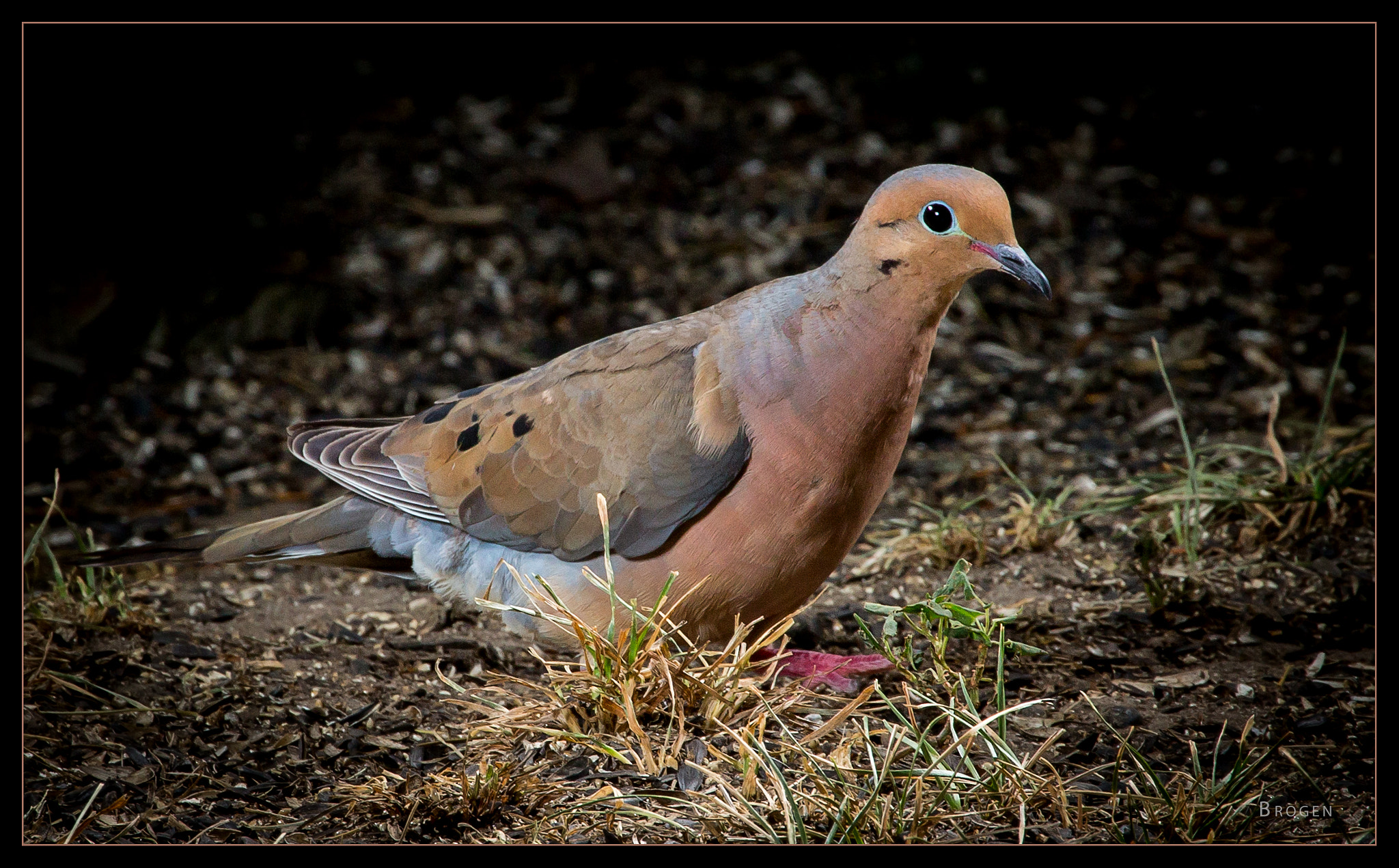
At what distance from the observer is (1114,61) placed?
778cm

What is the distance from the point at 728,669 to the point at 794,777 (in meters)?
0.32

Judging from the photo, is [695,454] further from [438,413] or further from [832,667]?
[438,413]

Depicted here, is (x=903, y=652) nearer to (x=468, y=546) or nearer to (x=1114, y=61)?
(x=468, y=546)

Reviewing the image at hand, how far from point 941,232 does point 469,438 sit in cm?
143

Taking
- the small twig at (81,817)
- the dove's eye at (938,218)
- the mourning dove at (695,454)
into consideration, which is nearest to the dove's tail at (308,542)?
the mourning dove at (695,454)

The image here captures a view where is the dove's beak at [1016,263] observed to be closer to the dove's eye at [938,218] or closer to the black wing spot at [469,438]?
the dove's eye at [938,218]

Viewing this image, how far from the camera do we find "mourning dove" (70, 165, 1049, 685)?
2818mm

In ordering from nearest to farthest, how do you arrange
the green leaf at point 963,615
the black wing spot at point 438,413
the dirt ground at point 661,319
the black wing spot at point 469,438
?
1. the green leaf at point 963,615
2. the dirt ground at point 661,319
3. the black wing spot at point 469,438
4. the black wing spot at point 438,413

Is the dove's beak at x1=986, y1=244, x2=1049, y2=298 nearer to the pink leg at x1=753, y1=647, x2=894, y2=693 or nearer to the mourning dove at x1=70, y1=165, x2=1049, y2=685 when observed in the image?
the mourning dove at x1=70, y1=165, x2=1049, y2=685

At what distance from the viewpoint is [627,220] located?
6.99m

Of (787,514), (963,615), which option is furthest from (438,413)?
(963,615)

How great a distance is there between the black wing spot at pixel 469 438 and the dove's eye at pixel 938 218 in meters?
1.37

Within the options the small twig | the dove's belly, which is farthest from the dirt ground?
the dove's belly

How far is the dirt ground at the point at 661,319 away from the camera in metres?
3.00
